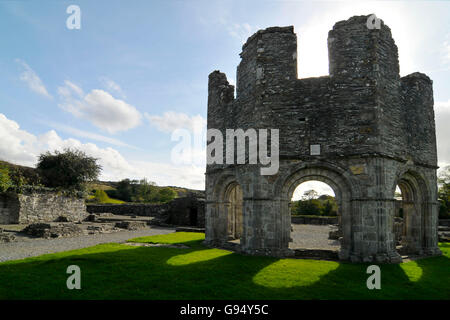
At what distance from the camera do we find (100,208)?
120 feet

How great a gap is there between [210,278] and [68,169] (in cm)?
2573

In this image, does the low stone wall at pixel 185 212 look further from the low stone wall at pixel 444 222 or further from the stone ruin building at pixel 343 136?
the low stone wall at pixel 444 222

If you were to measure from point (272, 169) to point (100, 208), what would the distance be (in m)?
31.8

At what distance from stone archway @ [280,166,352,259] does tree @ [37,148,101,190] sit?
24.0m

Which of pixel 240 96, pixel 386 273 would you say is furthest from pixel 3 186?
pixel 386 273

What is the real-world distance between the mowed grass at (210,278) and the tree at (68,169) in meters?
20.3

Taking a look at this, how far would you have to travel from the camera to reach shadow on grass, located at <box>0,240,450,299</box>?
625cm

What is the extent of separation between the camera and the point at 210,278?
7473 millimetres

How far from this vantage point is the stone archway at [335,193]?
10224 mm

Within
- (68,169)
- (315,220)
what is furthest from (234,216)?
(68,169)

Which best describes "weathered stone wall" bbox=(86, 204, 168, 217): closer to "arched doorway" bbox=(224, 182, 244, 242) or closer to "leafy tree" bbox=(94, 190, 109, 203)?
"leafy tree" bbox=(94, 190, 109, 203)

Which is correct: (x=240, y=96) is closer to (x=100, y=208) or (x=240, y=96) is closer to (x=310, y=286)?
(x=310, y=286)

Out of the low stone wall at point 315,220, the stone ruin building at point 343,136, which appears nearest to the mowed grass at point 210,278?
the stone ruin building at point 343,136

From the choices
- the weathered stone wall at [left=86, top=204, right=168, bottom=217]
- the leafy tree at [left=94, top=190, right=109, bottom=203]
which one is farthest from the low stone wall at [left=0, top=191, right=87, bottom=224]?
the leafy tree at [left=94, top=190, right=109, bottom=203]
